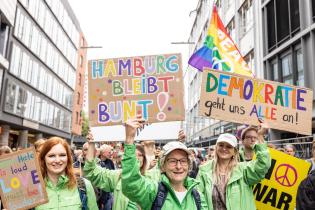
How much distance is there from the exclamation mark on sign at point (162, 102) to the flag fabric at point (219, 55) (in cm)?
434

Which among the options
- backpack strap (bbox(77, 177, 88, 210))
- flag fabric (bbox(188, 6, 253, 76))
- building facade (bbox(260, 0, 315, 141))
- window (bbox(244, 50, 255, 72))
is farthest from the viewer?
window (bbox(244, 50, 255, 72))

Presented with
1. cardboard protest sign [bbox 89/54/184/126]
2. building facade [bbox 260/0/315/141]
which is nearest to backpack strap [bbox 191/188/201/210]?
cardboard protest sign [bbox 89/54/184/126]

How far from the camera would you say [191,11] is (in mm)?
45969

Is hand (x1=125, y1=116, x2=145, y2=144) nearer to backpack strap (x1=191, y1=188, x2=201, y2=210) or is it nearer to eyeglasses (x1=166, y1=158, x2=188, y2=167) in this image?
eyeglasses (x1=166, y1=158, x2=188, y2=167)

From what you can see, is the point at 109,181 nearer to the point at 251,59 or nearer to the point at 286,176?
the point at 286,176

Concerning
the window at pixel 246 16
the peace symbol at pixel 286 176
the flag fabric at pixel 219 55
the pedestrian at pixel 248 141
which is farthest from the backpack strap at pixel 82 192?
the window at pixel 246 16

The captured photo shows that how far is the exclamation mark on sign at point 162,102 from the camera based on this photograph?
14.4 feet

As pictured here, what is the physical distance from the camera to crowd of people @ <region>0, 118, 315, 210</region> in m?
2.73

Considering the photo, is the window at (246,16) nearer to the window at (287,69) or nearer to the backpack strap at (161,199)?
the window at (287,69)

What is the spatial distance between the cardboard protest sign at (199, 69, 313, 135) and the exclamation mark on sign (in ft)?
1.49

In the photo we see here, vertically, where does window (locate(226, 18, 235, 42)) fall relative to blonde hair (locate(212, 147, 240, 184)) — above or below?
above

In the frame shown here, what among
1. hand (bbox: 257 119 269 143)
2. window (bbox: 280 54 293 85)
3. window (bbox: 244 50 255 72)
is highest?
window (bbox: 244 50 255 72)

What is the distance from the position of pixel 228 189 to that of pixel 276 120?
1.42 m

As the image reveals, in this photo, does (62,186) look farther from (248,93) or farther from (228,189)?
(248,93)
